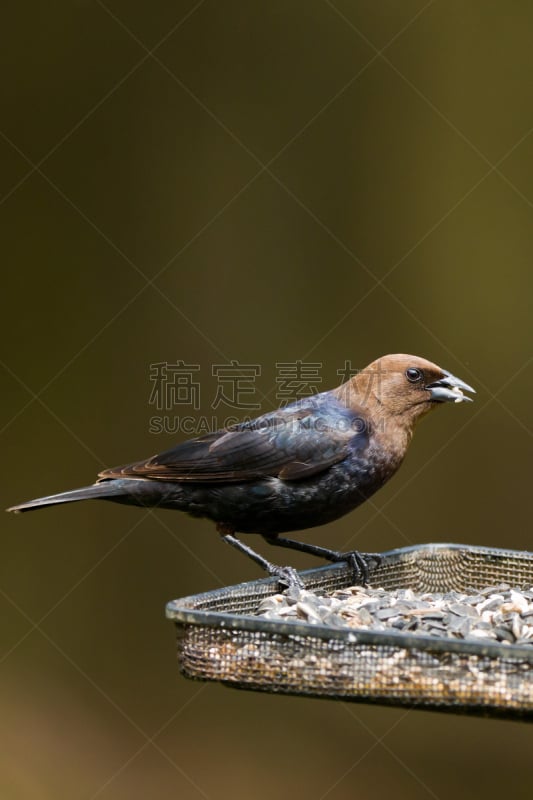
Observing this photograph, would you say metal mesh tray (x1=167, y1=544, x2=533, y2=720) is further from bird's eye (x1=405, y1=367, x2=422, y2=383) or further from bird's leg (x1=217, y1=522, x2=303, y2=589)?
bird's eye (x1=405, y1=367, x2=422, y2=383)

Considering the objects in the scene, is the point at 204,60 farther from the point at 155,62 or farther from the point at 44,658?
the point at 44,658

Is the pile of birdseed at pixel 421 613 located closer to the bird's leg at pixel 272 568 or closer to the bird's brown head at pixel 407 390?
the bird's leg at pixel 272 568

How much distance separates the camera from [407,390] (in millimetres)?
3709

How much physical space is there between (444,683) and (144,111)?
3.84 m

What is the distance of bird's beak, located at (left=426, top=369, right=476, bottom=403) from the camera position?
3.67 meters

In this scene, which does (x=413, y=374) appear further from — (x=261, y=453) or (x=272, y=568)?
(x=272, y=568)

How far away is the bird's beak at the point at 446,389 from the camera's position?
12.0 ft

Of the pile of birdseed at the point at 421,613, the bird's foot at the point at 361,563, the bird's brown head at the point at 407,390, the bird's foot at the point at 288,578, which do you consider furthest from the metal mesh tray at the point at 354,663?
the bird's brown head at the point at 407,390

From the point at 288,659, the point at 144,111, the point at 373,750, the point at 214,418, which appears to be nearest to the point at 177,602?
the point at 288,659

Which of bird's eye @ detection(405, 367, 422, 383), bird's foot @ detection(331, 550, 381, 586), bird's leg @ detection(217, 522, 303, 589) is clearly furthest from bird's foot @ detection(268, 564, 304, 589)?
bird's eye @ detection(405, 367, 422, 383)

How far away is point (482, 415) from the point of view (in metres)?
5.30

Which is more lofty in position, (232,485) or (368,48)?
(368,48)

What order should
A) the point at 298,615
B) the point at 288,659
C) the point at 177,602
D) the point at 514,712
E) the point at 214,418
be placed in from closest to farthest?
the point at 514,712
the point at 288,659
the point at 177,602
the point at 298,615
the point at 214,418

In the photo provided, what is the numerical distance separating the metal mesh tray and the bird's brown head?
4.35 feet
